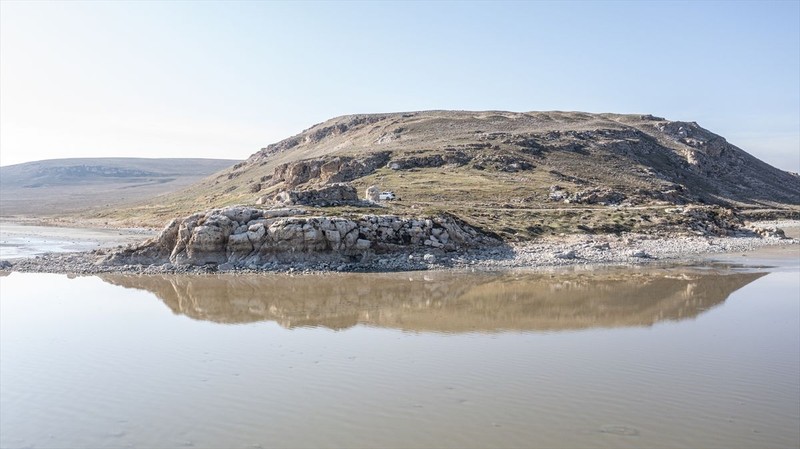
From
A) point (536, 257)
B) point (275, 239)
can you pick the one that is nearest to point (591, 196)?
point (536, 257)

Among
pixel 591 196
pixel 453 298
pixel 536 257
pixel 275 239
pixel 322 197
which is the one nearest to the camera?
pixel 453 298

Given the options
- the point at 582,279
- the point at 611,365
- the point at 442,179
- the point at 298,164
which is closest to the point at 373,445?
the point at 611,365

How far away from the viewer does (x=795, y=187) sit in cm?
11575

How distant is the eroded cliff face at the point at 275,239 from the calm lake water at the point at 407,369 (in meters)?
8.30

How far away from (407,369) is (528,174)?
63.9m

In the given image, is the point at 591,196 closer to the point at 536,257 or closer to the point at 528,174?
the point at 528,174

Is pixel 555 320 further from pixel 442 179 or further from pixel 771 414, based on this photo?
pixel 442 179

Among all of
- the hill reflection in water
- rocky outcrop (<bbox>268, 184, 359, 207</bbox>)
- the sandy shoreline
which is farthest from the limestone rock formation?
the hill reflection in water

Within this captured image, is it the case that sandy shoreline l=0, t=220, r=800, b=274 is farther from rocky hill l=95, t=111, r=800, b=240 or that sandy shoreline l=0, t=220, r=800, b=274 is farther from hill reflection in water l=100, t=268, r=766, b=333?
rocky hill l=95, t=111, r=800, b=240

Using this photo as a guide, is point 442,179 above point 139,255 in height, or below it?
above

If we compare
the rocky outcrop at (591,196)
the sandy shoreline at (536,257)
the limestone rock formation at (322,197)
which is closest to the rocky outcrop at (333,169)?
the rocky outcrop at (591,196)

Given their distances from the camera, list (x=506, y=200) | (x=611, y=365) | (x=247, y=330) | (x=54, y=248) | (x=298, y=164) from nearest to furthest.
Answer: (x=611, y=365) < (x=247, y=330) < (x=54, y=248) < (x=506, y=200) < (x=298, y=164)

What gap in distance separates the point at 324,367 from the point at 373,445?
5118mm

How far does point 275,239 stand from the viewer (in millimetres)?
36156
